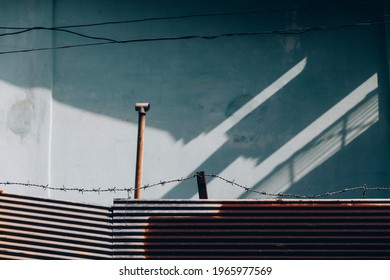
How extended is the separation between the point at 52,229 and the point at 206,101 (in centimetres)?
529

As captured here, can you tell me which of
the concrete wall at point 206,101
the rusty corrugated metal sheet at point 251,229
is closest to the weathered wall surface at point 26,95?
the concrete wall at point 206,101

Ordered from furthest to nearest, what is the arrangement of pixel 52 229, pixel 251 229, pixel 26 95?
pixel 26 95, pixel 52 229, pixel 251 229

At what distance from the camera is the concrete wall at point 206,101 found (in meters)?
14.4

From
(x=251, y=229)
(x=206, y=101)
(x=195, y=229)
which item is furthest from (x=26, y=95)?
(x=251, y=229)

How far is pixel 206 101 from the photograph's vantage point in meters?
14.6

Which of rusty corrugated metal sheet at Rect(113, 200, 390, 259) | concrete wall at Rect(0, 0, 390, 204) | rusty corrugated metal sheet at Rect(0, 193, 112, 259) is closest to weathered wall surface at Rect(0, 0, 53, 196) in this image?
concrete wall at Rect(0, 0, 390, 204)

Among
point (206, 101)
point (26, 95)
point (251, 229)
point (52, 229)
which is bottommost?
point (251, 229)

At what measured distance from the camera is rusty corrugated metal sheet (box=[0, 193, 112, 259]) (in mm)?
10469

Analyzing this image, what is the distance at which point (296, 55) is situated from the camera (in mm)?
14641

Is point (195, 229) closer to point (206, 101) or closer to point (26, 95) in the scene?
point (206, 101)

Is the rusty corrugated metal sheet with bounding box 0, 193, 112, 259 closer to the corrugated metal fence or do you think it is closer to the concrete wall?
the corrugated metal fence

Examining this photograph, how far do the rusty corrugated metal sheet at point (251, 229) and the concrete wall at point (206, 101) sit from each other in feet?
12.5

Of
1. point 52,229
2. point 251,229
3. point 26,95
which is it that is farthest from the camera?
point 26,95

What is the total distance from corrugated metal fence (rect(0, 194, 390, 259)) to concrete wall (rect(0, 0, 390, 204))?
12.4ft
